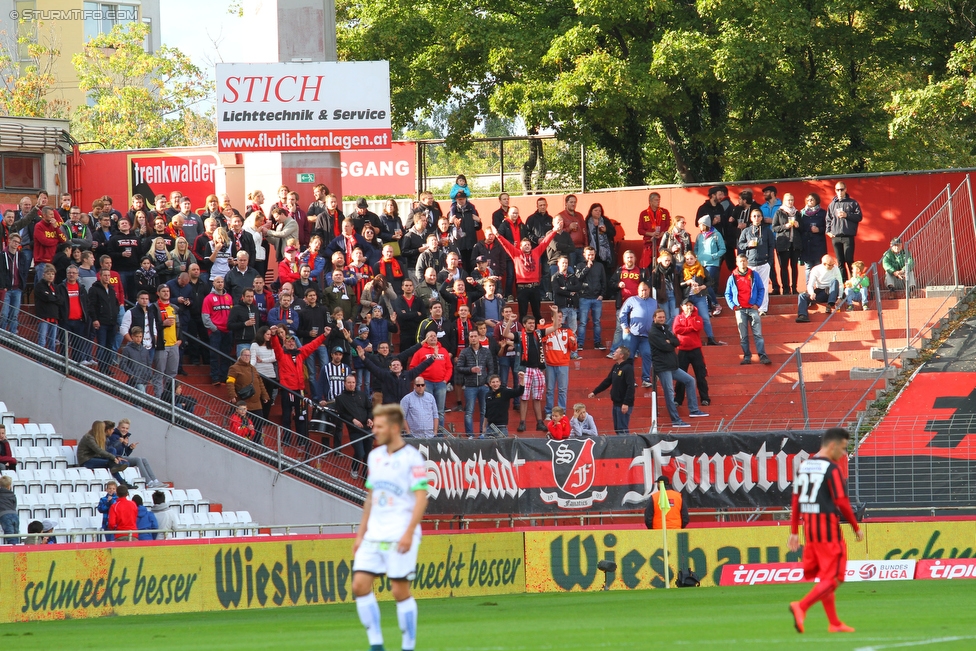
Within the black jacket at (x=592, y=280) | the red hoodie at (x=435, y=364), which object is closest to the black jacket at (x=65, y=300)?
the red hoodie at (x=435, y=364)

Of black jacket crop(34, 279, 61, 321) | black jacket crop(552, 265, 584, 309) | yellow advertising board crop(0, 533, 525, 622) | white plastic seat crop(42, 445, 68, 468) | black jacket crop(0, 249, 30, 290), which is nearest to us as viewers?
yellow advertising board crop(0, 533, 525, 622)

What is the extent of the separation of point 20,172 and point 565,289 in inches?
576

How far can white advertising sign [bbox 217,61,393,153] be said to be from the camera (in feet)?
84.9

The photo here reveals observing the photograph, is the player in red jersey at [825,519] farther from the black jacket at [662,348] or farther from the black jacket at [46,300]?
the black jacket at [46,300]

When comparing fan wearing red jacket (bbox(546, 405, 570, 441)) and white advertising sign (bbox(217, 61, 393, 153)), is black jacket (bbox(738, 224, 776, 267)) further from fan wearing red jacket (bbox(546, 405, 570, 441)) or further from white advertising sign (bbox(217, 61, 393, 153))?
white advertising sign (bbox(217, 61, 393, 153))

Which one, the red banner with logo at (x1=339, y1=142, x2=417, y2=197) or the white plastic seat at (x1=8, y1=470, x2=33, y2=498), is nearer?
the white plastic seat at (x1=8, y1=470, x2=33, y2=498)

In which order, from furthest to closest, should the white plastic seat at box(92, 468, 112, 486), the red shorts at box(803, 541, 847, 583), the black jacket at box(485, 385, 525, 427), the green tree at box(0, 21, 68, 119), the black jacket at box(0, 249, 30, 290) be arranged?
the green tree at box(0, 21, 68, 119) → the black jacket at box(485, 385, 525, 427) → the black jacket at box(0, 249, 30, 290) → the white plastic seat at box(92, 468, 112, 486) → the red shorts at box(803, 541, 847, 583)

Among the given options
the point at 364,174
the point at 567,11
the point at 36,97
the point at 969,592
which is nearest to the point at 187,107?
the point at 36,97

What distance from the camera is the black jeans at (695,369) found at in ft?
73.0

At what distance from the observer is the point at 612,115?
27688 mm

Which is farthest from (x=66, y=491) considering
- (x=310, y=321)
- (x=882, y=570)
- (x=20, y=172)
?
(x=20, y=172)

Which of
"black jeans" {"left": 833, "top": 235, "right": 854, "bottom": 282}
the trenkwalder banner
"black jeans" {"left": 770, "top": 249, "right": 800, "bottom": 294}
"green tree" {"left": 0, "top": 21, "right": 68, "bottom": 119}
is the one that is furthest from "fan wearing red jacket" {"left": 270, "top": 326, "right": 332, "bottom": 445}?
"green tree" {"left": 0, "top": 21, "right": 68, "bottom": 119}

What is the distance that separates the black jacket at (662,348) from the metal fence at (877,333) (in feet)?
5.07

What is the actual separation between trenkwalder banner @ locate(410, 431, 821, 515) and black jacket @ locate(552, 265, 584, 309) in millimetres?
4304
